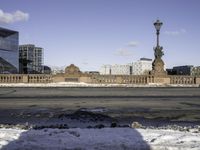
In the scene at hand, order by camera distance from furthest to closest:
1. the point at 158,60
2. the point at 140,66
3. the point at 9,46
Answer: the point at 140,66, the point at 9,46, the point at 158,60

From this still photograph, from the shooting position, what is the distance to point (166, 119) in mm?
12414

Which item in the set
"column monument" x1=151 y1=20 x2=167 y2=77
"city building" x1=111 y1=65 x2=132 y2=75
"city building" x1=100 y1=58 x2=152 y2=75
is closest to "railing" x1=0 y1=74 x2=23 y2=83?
"column monument" x1=151 y1=20 x2=167 y2=77

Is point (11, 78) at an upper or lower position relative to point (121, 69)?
lower

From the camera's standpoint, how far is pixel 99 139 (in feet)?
26.0

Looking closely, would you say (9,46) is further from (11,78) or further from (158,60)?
(158,60)

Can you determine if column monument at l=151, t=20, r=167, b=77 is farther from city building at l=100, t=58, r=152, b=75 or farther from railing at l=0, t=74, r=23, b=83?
city building at l=100, t=58, r=152, b=75

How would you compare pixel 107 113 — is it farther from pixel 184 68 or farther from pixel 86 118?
pixel 184 68

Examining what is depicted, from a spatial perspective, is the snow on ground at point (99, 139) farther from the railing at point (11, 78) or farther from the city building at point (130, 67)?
the city building at point (130, 67)

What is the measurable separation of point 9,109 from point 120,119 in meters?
5.59

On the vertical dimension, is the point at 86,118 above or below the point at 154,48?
below

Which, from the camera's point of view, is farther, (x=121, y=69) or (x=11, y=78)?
(x=121, y=69)

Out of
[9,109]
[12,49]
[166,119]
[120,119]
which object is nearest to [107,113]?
[120,119]

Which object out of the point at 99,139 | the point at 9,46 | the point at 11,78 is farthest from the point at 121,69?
the point at 99,139

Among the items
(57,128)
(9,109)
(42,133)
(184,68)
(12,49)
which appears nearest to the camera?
(42,133)
